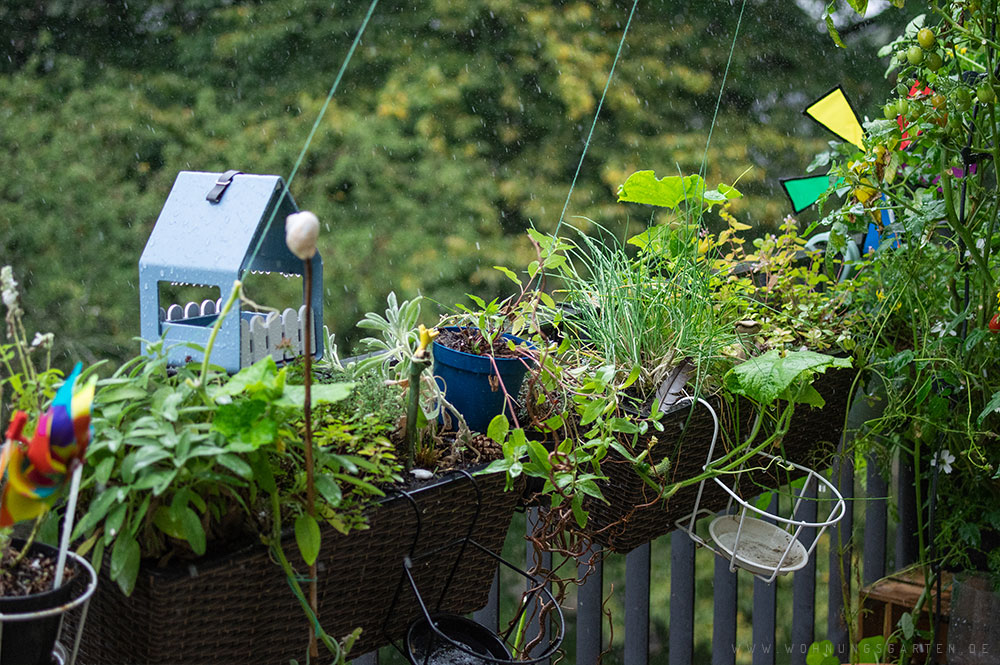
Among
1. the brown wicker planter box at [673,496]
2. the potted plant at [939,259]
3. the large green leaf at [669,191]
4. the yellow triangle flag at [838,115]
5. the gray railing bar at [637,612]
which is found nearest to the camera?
the brown wicker planter box at [673,496]

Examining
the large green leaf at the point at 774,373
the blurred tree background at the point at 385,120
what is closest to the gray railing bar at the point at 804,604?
the large green leaf at the point at 774,373

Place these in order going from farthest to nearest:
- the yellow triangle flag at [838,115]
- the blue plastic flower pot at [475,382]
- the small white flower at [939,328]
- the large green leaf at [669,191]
A: the yellow triangle flag at [838,115], the small white flower at [939,328], the large green leaf at [669,191], the blue plastic flower pot at [475,382]

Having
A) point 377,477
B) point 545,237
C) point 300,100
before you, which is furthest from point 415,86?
point 377,477

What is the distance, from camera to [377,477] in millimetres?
833

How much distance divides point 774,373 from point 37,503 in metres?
0.83

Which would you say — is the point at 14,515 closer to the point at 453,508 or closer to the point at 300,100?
the point at 453,508

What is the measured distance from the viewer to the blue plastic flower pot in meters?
1.01

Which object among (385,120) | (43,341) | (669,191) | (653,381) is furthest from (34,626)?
(385,120)

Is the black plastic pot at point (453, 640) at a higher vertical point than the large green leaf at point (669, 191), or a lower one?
lower

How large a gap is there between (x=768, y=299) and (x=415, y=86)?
399cm

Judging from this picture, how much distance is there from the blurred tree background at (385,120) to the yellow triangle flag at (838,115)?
10.2 ft

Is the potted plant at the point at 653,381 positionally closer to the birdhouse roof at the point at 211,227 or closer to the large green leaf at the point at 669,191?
the large green leaf at the point at 669,191

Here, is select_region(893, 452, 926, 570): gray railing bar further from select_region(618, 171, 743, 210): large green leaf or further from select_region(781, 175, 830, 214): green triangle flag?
select_region(618, 171, 743, 210): large green leaf

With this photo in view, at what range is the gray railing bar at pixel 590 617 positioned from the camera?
1.76m
